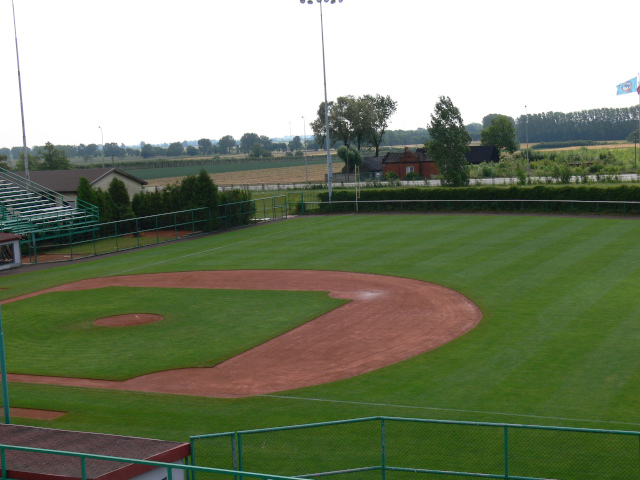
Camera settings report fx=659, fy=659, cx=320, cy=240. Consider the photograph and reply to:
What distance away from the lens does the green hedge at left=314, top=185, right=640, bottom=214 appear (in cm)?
4128

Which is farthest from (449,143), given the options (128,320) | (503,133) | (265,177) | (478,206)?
(503,133)

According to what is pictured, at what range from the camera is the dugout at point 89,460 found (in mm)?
9039

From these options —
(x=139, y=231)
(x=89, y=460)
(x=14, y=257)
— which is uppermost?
(x=139, y=231)

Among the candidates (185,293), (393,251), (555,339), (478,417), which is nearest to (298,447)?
(478,417)

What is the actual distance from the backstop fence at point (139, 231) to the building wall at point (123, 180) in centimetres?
783

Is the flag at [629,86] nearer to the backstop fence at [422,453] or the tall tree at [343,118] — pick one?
the tall tree at [343,118]

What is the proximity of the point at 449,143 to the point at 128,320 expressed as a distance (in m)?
43.4

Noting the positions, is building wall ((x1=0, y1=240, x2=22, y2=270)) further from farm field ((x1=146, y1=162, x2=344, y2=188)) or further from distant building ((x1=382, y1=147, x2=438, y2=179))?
farm field ((x1=146, y1=162, x2=344, y2=188))

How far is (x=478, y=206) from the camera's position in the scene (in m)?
46.2

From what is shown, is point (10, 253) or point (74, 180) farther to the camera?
point (74, 180)

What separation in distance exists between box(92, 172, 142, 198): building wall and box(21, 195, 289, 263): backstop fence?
25.7 ft

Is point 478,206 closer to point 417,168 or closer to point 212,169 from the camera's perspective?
point 417,168

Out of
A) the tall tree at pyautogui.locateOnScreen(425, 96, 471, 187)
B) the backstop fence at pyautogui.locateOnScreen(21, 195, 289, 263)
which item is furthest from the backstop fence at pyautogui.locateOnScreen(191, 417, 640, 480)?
the tall tree at pyautogui.locateOnScreen(425, 96, 471, 187)

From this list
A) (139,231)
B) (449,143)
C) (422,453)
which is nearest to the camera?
(422,453)
